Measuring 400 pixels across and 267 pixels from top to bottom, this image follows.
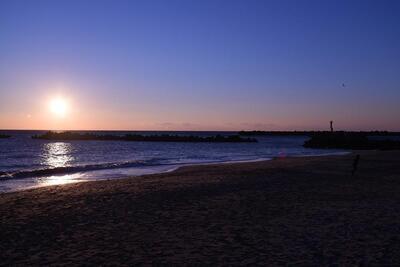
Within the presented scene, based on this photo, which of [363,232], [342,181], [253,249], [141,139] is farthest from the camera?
[141,139]

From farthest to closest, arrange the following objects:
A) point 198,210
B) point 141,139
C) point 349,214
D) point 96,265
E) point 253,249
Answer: point 141,139
point 198,210
point 349,214
point 253,249
point 96,265

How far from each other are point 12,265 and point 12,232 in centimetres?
279

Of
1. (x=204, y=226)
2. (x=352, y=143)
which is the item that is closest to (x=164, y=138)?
(x=352, y=143)

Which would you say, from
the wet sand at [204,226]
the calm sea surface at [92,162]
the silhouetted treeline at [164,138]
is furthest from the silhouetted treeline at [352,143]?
the wet sand at [204,226]

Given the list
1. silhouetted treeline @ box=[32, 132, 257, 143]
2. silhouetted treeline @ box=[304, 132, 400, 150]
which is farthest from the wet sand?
silhouetted treeline @ box=[32, 132, 257, 143]

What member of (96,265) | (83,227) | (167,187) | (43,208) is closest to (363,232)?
(96,265)

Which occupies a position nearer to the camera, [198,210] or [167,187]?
[198,210]

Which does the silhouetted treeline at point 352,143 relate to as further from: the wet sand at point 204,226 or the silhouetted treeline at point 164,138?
the wet sand at point 204,226

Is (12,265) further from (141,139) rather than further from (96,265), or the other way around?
(141,139)

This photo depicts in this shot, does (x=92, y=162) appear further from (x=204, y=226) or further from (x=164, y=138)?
(x=164, y=138)

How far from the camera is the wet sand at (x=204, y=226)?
8.06 metres

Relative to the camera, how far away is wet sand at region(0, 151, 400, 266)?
8062 mm

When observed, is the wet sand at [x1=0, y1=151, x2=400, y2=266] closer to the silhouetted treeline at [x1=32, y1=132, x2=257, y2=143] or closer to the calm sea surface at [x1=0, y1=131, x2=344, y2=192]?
the calm sea surface at [x1=0, y1=131, x2=344, y2=192]

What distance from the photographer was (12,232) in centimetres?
1028
